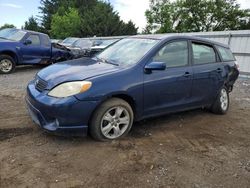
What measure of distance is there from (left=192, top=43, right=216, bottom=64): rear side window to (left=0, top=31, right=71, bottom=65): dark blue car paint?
27.1ft

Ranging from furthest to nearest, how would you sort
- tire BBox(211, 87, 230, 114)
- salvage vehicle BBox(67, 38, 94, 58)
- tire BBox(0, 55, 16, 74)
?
salvage vehicle BBox(67, 38, 94, 58) < tire BBox(0, 55, 16, 74) < tire BBox(211, 87, 230, 114)

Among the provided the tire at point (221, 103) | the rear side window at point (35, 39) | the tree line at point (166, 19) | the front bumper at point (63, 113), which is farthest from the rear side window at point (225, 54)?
the tree line at point (166, 19)

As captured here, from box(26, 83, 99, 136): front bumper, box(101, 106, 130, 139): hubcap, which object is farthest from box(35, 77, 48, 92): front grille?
box(101, 106, 130, 139): hubcap

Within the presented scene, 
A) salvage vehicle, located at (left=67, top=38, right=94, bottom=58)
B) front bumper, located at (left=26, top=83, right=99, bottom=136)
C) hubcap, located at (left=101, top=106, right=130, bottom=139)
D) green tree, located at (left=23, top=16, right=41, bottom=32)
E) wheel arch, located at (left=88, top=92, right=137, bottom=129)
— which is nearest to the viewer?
front bumper, located at (left=26, top=83, right=99, bottom=136)

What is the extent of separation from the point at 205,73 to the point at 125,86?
2.00 metres

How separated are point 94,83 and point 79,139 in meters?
0.90

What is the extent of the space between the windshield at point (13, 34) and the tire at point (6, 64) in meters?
0.95

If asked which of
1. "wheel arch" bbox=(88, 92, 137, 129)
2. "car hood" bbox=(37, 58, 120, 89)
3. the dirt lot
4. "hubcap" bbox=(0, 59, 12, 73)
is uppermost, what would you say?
"car hood" bbox=(37, 58, 120, 89)

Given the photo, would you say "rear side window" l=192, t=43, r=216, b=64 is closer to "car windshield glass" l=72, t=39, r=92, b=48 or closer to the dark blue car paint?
the dark blue car paint

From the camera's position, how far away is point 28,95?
5.06 meters

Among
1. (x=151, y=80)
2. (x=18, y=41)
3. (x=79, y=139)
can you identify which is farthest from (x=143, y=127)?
(x=18, y=41)

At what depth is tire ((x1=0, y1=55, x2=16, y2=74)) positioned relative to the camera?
12.2 m

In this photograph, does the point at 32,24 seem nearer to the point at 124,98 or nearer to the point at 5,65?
the point at 5,65

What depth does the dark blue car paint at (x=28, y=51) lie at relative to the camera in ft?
40.5
